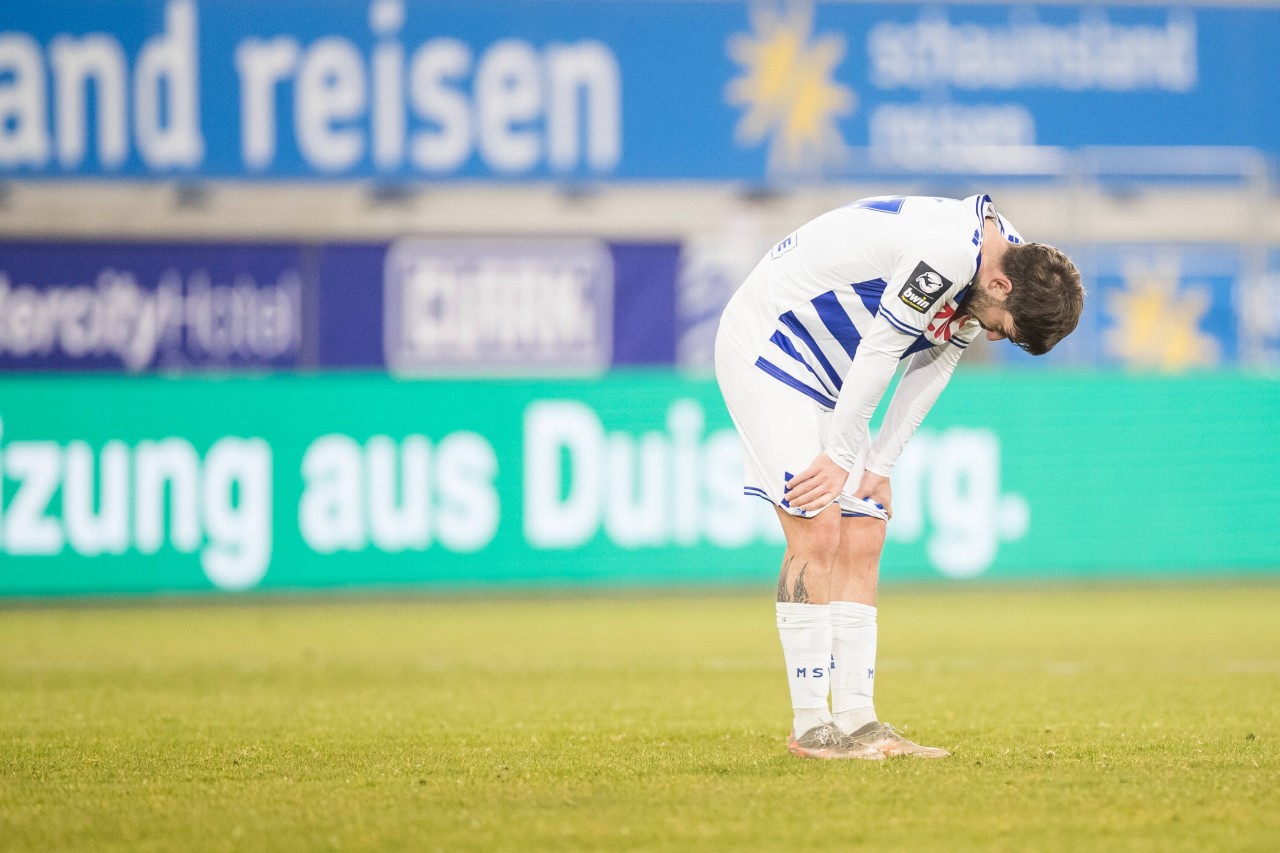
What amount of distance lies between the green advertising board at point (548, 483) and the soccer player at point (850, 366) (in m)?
6.83

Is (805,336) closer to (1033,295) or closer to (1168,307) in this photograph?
(1033,295)

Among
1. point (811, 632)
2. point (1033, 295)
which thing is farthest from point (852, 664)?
point (1033, 295)

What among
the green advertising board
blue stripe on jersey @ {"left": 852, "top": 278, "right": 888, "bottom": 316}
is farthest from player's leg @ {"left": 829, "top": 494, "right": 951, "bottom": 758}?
the green advertising board

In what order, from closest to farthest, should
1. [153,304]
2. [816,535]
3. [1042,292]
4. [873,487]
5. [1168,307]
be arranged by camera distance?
[1042,292] → [816,535] → [873,487] → [1168,307] → [153,304]

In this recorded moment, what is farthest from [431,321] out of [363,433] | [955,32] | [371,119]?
[955,32]

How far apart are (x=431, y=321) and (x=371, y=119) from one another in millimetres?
2063

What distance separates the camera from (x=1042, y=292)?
5.00m

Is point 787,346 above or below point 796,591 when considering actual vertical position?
above

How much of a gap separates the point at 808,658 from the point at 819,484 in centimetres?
56

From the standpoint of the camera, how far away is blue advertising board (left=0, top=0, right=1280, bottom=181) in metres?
16.2

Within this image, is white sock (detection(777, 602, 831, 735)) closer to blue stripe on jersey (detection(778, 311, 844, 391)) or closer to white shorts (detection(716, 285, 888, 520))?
white shorts (detection(716, 285, 888, 520))

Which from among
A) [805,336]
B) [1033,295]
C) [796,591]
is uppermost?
[1033,295]

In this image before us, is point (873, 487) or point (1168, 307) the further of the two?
point (1168, 307)

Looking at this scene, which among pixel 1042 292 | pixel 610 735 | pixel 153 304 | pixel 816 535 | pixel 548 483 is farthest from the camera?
pixel 153 304
